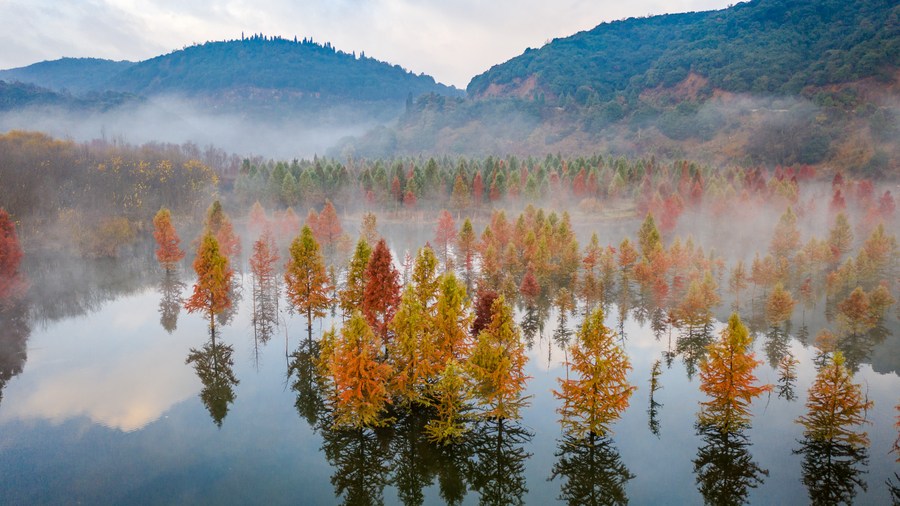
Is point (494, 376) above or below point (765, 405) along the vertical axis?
above

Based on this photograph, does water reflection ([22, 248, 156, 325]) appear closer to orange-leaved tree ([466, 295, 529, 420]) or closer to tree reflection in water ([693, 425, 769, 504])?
orange-leaved tree ([466, 295, 529, 420])

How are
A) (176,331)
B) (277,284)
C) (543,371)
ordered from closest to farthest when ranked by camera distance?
1. (543,371)
2. (176,331)
3. (277,284)

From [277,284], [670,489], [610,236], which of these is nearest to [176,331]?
[277,284]

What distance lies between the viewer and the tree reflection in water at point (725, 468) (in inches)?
1284

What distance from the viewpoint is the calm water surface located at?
1272 inches

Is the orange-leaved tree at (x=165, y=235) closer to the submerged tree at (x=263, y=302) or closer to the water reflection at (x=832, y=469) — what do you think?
the submerged tree at (x=263, y=302)

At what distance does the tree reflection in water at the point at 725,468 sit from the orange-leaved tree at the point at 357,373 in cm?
2083

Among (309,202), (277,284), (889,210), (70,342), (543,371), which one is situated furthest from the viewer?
(309,202)

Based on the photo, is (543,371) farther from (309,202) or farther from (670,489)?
(309,202)

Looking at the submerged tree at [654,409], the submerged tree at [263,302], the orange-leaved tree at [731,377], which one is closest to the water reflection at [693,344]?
the submerged tree at [654,409]

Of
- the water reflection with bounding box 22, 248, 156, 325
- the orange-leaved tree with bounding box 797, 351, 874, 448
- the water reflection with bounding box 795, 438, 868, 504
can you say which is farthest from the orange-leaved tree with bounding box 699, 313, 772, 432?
the water reflection with bounding box 22, 248, 156, 325

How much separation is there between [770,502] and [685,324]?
33.0 metres

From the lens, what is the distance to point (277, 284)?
78.8 m

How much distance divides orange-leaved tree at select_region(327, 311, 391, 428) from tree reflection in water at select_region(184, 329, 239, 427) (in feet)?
35.0
